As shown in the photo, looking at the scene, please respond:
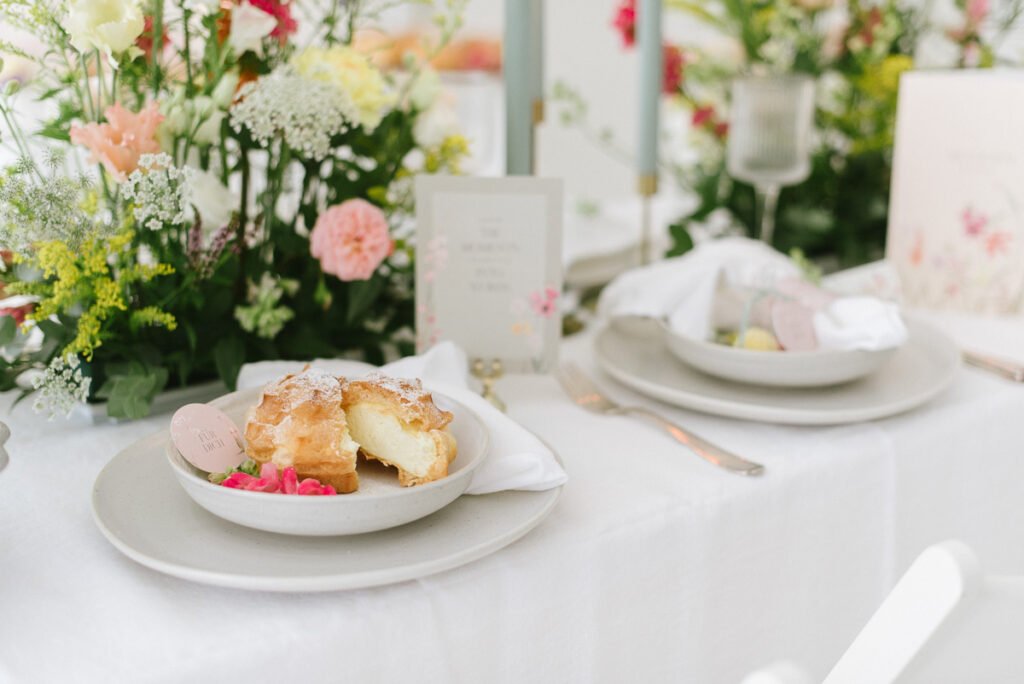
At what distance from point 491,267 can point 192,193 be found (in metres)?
0.33

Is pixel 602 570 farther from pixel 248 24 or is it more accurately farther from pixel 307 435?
pixel 248 24

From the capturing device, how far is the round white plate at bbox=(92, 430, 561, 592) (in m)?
0.64

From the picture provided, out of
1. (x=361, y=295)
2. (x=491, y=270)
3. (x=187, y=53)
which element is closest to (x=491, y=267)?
(x=491, y=270)

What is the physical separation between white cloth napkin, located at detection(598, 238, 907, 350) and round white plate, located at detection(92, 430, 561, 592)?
40 centimetres

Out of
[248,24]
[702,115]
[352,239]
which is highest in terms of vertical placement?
[248,24]

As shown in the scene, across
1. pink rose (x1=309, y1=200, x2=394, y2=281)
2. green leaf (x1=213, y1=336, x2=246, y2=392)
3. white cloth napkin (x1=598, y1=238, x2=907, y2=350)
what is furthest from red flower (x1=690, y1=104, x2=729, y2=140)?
green leaf (x1=213, y1=336, x2=246, y2=392)

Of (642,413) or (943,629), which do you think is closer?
(943,629)

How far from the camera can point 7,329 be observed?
0.84 metres

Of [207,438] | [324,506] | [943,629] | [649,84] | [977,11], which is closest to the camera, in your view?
[943,629]

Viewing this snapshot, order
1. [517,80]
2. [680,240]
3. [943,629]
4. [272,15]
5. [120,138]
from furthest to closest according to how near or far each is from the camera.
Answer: [680,240] < [517,80] < [272,15] < [120,138] < [943,629]

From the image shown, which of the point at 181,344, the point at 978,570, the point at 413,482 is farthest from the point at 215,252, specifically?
the point at 978,570

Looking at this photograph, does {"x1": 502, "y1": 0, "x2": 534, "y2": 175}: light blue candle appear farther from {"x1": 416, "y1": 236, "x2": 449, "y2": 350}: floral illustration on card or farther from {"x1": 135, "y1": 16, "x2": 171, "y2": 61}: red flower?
{"x1": 135, "y1": 16, "x2": 171, "y2": 61}: red flower

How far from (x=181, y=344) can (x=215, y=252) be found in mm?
115

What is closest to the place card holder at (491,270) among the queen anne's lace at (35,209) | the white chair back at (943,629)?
the queen anne's lace at (35,209)
